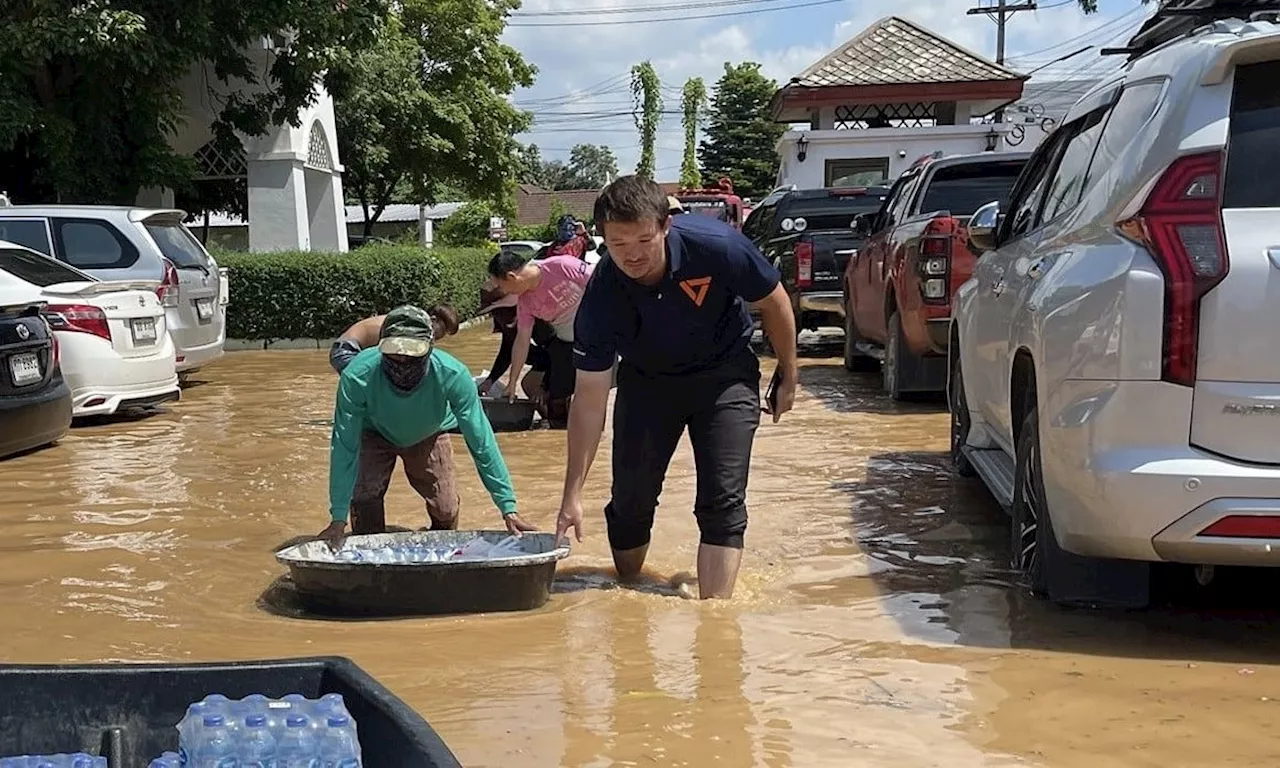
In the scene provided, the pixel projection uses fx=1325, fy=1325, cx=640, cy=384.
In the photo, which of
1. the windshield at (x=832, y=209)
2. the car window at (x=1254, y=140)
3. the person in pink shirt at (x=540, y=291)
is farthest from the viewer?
the windshield at (x=832, y=209)

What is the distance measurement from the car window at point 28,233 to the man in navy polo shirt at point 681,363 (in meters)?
7.97

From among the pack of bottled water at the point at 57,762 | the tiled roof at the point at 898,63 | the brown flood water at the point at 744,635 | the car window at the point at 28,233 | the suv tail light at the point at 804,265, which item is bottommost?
the brown flood water at the point at 744,635

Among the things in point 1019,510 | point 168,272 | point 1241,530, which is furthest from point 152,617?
point 168,272

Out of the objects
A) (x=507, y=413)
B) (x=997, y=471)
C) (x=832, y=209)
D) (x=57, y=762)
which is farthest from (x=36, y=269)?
(x=832, y=209)

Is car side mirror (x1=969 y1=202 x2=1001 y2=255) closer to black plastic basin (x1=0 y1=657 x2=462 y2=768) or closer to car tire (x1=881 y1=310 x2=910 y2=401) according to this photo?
car tire (x1=881 y1=310 x2=910 y2=401)

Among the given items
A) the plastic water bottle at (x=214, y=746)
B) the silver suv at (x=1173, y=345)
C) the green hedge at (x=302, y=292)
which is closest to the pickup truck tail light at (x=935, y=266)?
the silver suv at (x=1173, y=345)

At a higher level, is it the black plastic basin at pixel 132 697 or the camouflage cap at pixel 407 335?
the camouflage cap at pixel 407 335

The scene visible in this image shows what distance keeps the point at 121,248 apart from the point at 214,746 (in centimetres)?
997

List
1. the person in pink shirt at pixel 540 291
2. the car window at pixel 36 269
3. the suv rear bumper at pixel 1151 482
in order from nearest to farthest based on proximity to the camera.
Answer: the suv rear bumper at pixel 1151 482
the person in pink shirt at pixel 540 291
the car window at pixel 36 269

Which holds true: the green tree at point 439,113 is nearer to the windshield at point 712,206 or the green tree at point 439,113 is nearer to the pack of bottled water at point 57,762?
the windshield at point 712,206

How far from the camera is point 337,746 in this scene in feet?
7.27

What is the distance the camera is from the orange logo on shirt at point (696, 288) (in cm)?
470

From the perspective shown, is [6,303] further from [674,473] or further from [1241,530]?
[1241,530]

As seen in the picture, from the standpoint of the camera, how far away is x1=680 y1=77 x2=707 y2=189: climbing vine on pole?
6157 cm
